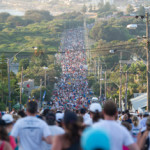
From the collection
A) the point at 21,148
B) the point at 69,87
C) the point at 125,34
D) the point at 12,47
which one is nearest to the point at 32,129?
A: the point at 21,148

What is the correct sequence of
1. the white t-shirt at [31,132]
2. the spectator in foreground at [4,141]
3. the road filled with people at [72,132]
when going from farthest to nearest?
the white t-shirt at [31,132] < the spectator in foreground at [4,141] < the road filled with people at [72,132]

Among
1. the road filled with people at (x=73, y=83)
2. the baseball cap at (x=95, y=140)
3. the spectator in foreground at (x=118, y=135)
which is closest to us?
the baseball cap at (x=95, y=140)

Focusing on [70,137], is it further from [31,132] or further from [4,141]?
[31,132]

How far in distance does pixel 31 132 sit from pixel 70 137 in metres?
2.30

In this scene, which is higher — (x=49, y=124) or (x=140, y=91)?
(x=49, y=124)

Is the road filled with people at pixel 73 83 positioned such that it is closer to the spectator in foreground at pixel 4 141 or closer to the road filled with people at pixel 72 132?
the road filled with people at pixel 72 132

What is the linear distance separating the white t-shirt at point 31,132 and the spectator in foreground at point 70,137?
6.74 feet

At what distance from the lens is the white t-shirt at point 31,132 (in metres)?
6.71

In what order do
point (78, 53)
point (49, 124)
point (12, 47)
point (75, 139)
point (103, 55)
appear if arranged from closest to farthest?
point (75, 139)
point (49, 124)
point (103, 55)
point (78, 53)
point (12, 47)

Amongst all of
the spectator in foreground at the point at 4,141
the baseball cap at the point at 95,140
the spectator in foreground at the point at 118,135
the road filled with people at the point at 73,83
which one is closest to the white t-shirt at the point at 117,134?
the spectator in foreground at the point at 118,135

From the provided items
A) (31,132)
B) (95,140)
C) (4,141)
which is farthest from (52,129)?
(95,140)

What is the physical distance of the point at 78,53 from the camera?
14000cm

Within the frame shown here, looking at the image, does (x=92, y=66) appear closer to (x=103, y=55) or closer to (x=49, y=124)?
(x=103, y=55)

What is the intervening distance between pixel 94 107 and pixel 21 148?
1567mm
